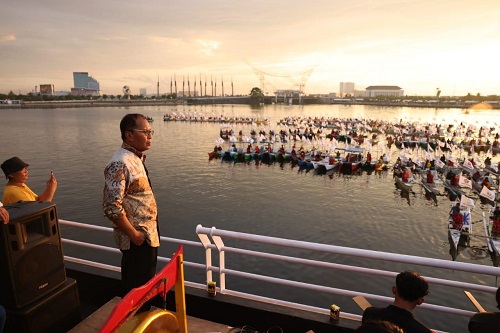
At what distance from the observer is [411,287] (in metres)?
2.92

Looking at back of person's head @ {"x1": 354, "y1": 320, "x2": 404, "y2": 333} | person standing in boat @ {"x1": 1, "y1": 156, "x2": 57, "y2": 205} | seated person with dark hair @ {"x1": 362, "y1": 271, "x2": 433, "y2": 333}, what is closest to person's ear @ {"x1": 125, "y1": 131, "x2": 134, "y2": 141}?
person standing in boat @ {"x1": 1, "y1": 156, "x2": 57, "y2": 205}

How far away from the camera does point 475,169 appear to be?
31734 mm

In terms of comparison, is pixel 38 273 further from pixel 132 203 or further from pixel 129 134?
pixel 129 134

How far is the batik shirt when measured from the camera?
3.14m

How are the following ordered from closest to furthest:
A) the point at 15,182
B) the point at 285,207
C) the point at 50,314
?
the point at 50,314 < the point at 15,182 < the point at 285,207

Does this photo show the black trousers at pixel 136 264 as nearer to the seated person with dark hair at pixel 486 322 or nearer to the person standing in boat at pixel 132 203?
the person standing in boat at pixel 132 203

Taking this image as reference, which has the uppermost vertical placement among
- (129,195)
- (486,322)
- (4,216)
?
(129,195)

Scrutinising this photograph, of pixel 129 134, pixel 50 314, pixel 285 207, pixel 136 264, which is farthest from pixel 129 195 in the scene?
pixel 285 207

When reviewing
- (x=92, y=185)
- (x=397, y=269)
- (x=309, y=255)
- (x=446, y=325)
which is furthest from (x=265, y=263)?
(x=92, y=185)

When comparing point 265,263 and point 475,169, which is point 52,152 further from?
point 475,169

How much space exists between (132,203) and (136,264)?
0.74 meters

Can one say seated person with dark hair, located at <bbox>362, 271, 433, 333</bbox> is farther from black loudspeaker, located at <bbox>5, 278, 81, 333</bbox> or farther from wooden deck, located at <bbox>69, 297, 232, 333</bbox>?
black loudspeaker, located at <bbox>5, 278, 81, 333</bbox>

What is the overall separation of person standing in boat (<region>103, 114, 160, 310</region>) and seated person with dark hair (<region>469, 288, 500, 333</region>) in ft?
11.0

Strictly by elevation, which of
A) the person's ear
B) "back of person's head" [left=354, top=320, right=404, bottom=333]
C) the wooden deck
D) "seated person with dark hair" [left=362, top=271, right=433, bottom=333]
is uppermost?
the person's ear
